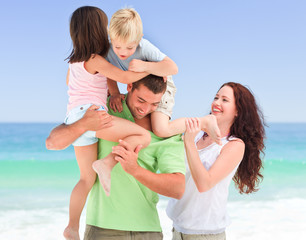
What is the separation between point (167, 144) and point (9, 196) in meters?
9.82

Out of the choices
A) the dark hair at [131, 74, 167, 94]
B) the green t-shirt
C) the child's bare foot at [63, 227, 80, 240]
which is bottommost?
the child's bare foot at [63, 227, 80, 240]

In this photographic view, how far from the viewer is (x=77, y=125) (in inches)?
106

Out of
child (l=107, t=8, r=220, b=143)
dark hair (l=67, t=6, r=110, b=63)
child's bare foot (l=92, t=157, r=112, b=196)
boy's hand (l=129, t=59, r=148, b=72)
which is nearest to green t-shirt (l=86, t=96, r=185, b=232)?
child (l=107, t=8, r=220, b=143)

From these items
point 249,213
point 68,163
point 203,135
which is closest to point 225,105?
point 203,135

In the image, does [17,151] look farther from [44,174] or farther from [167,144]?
[167,144]

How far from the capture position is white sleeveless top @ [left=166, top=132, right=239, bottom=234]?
10.3 feet

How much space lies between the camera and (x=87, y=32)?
262cm

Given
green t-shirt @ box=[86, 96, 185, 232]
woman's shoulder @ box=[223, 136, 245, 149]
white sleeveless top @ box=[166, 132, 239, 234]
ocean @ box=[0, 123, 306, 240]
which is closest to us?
green t-shirt @ box=[86, 96, 185, 232]

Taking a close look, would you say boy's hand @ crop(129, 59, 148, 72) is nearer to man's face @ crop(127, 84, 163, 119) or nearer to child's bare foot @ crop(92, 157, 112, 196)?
man's face @ crop(127, 84, 163, 119)

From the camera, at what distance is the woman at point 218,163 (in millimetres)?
3060

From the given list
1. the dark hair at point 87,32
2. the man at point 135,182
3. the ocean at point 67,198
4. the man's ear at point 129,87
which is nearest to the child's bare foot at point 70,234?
the man at point 135,182

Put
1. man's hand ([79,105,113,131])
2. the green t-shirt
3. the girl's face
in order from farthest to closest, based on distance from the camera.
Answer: the girl's face → the green t-shirt → man's hand ([79,105,113,131])

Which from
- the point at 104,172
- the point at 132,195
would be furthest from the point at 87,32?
the point at 132,195

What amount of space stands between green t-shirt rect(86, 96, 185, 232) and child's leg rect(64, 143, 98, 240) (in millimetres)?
59
